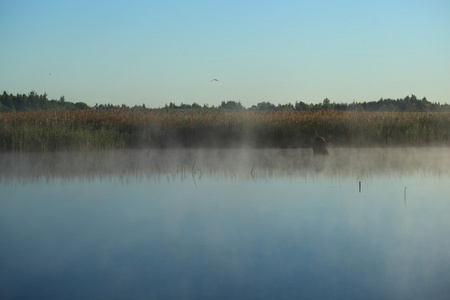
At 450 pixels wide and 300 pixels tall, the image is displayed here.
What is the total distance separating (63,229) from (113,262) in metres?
1.41

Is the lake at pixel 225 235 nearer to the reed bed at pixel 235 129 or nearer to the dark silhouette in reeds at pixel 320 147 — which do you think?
the dark silhouette in reeds at pixel 320 147

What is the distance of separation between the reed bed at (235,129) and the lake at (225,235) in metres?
7.02

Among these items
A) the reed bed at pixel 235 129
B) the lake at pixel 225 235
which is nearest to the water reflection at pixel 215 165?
the lake at pixel 225 235

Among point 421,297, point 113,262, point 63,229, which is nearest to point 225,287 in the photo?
point 113,262

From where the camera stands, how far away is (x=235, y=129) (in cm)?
1689

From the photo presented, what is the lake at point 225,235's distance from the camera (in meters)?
3.55

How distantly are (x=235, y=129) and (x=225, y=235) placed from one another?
1214cm

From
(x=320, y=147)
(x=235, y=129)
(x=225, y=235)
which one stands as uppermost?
(x=235, y=129)

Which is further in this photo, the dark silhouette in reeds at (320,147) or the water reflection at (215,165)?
the dark silhouette in reeds at (320,147)

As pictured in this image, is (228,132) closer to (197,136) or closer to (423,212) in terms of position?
(197,136)

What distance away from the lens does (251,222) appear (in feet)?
Answer: 17.8

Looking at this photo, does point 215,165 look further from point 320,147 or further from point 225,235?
point 225,235

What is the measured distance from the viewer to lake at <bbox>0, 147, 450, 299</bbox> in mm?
3555

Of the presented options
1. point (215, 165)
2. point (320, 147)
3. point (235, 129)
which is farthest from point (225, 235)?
point (235, 129)
